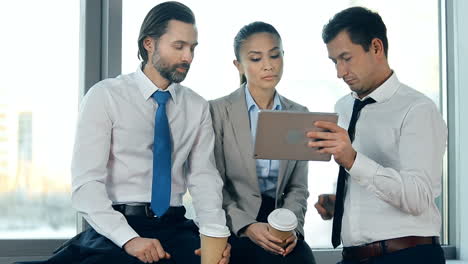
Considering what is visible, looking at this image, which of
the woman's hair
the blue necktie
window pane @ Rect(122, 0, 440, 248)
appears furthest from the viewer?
window pane @ Rect(122, 0, 440, 248)

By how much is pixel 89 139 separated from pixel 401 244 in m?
1.19

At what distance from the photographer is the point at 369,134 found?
2.38 metres

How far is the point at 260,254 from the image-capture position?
2416mm

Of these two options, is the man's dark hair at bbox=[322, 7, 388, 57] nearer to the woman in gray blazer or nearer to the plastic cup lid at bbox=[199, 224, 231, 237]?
the woman in gray blazer

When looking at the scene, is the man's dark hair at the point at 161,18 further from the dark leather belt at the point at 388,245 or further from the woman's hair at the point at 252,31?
the dark leather belt at the point at 388,245

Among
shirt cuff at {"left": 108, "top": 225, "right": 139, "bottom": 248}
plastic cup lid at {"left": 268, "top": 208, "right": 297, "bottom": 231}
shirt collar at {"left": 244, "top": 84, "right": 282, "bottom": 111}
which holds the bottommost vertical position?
shirt cuff at {"left": 108, "top": 225, "right": 139, "bottom": 248}

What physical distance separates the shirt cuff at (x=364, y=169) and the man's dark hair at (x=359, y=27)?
0.48 metres

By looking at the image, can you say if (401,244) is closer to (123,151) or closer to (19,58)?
(123,151)

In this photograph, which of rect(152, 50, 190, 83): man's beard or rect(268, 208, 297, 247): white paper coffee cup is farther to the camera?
rect(152, 50, 190, 83): man's beard

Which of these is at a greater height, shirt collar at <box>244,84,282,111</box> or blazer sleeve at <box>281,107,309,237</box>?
shirt collar at <box>244,84,282,111</box>

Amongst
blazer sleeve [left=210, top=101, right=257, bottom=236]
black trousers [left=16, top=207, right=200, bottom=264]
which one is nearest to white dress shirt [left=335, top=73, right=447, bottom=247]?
blazer sleeve [left=210, top=101, right=257, bottom=236]

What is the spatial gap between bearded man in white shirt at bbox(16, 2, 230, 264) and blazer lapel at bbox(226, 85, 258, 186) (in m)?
0.11

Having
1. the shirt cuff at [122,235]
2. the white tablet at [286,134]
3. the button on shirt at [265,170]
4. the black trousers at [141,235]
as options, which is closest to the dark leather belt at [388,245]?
the white tablet at [286,134]

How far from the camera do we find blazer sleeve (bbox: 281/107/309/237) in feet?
8.42
